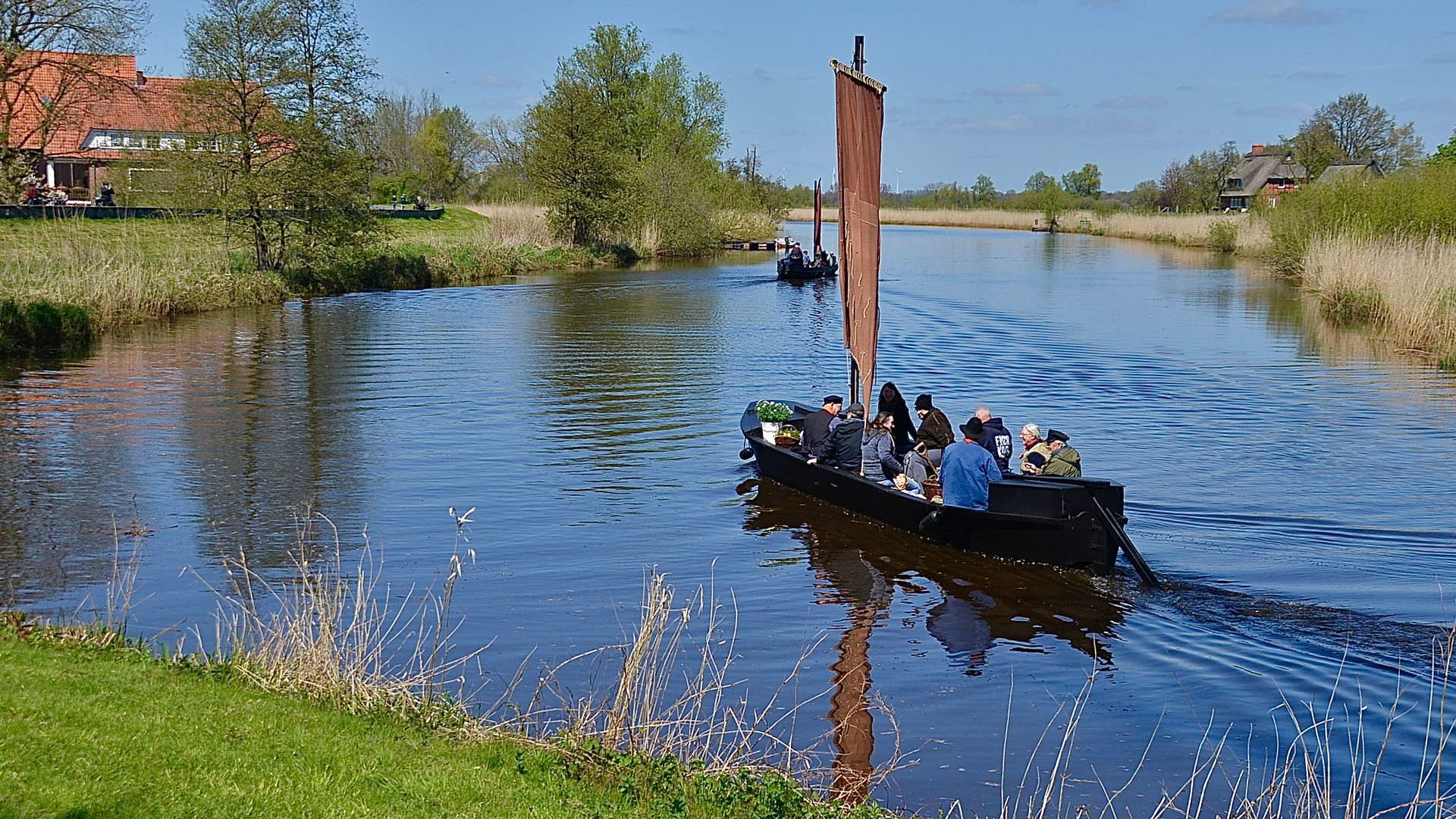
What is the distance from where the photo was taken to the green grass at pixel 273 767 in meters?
5.29

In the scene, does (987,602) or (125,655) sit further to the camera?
(987,602)

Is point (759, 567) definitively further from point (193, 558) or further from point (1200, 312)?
point (1200, 312)

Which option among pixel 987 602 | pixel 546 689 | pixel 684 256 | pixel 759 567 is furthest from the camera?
pixel 684 256

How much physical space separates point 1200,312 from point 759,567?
28.6 meters

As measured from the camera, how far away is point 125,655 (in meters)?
7.37

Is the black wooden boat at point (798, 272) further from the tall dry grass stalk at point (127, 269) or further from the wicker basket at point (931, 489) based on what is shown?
the wicker basket at point (931, 489)

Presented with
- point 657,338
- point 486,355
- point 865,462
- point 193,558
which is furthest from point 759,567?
point 657,338

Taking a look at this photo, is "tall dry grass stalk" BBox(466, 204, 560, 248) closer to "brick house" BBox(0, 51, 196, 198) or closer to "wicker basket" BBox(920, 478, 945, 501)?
"brick house" BBox(0, 51, 196, 198)

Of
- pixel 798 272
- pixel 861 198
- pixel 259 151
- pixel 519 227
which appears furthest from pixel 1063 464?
pixel 519 227

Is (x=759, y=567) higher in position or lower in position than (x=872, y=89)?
lower

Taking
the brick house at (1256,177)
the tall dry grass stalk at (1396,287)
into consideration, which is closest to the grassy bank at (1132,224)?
the brick house at (1256,177)

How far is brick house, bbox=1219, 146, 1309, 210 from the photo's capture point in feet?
325

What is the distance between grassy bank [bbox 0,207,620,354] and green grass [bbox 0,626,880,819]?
20.5 metres

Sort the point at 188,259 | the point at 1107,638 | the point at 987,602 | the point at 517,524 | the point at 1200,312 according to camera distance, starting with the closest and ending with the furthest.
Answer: the point at 1107,638, the point at 987,602, the point at 517,524, the point at 188,259, the point at 1200,312
